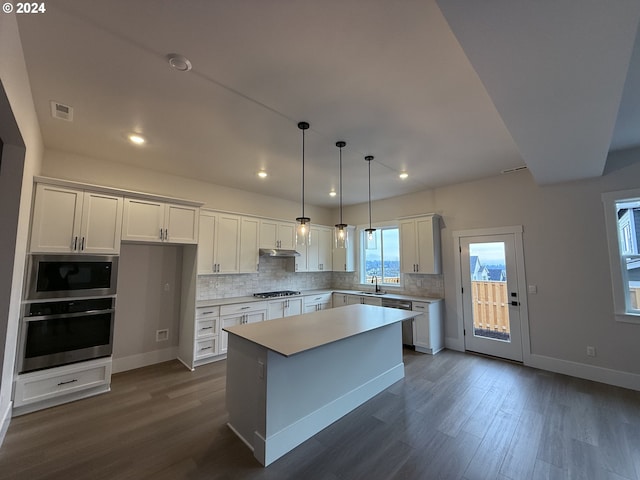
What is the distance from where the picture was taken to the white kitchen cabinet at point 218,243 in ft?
14.3

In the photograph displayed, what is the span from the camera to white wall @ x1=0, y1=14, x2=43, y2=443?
160 centimetres

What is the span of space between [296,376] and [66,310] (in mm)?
2770

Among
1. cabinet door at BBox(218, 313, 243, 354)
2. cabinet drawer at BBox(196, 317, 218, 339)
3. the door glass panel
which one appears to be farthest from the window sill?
cabinet drawer at BBox(196, 317, 218, 339)

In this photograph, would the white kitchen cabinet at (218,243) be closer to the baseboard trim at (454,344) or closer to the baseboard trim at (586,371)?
the baseboard trim at (454,344)

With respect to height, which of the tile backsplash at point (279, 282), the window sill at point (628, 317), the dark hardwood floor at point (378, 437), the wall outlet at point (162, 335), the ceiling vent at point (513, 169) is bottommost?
the dark hardwood floor at point (378, 437)

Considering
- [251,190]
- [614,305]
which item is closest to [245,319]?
[251,190]

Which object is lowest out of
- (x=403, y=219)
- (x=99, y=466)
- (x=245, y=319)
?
(x=99, y=466)

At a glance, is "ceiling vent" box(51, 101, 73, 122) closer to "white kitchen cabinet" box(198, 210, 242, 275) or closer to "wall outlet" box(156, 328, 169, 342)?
"white kitchen cabinet" box(198, 210, 242, 275)

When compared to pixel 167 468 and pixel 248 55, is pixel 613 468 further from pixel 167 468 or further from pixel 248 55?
pixel 248 55

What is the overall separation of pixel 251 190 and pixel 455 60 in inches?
164

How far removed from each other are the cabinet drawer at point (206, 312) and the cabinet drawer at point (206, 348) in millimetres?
361

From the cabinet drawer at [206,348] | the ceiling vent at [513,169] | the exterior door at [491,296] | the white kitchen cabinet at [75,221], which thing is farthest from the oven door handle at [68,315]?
the ceiling vent at [513,169]

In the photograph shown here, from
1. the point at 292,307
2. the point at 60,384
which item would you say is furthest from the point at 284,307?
the point at 60,384

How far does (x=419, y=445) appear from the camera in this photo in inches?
90.5
